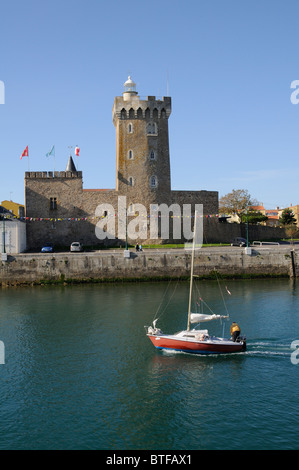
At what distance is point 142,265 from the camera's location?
45969mm

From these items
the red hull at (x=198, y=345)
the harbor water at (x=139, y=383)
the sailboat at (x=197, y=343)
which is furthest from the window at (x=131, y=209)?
the red hull at (x=198, y=345)

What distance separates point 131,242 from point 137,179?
8005mm

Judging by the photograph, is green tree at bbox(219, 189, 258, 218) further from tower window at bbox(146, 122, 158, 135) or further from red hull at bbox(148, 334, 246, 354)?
red hull at bbox(148, 334, 246, 354)

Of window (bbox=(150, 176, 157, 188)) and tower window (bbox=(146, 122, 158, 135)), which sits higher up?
tower window (bbox=(146, 122, 158, 135))

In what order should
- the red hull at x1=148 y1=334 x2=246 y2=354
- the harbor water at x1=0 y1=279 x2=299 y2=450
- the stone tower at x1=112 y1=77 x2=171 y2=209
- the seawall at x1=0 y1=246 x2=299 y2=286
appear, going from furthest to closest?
the stone tower at x1=112 y1=77 x2=171 y2=209, the seawall at x1=0 y1=246 x2=299 y2=286, the red hull at x1=148 y1=334 x2=246 y2=354, the harbor water at x1=0 y1=279 x2=299 y2=450

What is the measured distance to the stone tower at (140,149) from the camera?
55.4m

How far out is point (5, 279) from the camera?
44938 mm

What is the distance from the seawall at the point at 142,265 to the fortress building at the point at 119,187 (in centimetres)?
968

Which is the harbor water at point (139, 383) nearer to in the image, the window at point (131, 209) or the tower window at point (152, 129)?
the window at point (131, 209)

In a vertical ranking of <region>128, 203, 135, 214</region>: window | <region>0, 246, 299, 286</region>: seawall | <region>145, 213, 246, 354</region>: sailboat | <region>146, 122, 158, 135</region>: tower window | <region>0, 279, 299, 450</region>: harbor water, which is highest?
<region>146, 122, 158, 135</region>: tower window

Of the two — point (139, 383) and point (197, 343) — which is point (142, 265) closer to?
point (197, 343)

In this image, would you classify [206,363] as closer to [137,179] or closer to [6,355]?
[6,355]

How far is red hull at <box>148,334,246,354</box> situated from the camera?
2202 cm

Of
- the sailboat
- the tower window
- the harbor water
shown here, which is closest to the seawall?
the harbor water
